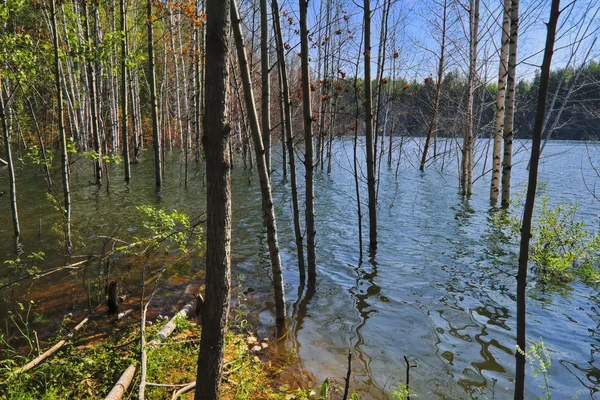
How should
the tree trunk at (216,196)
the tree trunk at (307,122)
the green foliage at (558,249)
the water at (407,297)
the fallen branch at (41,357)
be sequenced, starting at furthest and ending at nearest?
the green foliage at (558,249), the tree trunk at (307,122), the water at (407,297), the fallen branch at (41,357), the tree trunk at (216,196)

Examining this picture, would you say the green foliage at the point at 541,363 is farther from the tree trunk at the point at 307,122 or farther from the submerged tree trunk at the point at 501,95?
the submerged tree trunk at the point at 501,95

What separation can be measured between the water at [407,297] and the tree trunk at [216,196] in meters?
1.50

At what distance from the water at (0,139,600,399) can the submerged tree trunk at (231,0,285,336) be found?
17.7 inches

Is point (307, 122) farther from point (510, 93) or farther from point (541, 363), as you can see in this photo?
point (510, 93)

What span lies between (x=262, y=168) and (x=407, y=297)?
295 cm

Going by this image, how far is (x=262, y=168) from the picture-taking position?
125 inches

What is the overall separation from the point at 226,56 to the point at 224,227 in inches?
35.0

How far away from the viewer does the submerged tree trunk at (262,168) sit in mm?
2777

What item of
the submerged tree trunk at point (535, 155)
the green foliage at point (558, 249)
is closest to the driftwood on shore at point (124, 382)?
the submerged tree trunk at point (535, 155)

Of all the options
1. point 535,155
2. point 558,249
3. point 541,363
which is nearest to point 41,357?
point 541,363

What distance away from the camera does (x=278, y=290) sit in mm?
3727

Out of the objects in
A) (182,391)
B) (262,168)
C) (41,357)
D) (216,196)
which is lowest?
(182,391)

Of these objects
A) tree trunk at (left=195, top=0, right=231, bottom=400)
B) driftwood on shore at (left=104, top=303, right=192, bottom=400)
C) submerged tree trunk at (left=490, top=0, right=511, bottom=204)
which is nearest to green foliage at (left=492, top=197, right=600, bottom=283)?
submerged tree trunk at (left=490, top=0, right=511, bottom=204)

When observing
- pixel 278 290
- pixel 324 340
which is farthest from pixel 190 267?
pixel 324 340
